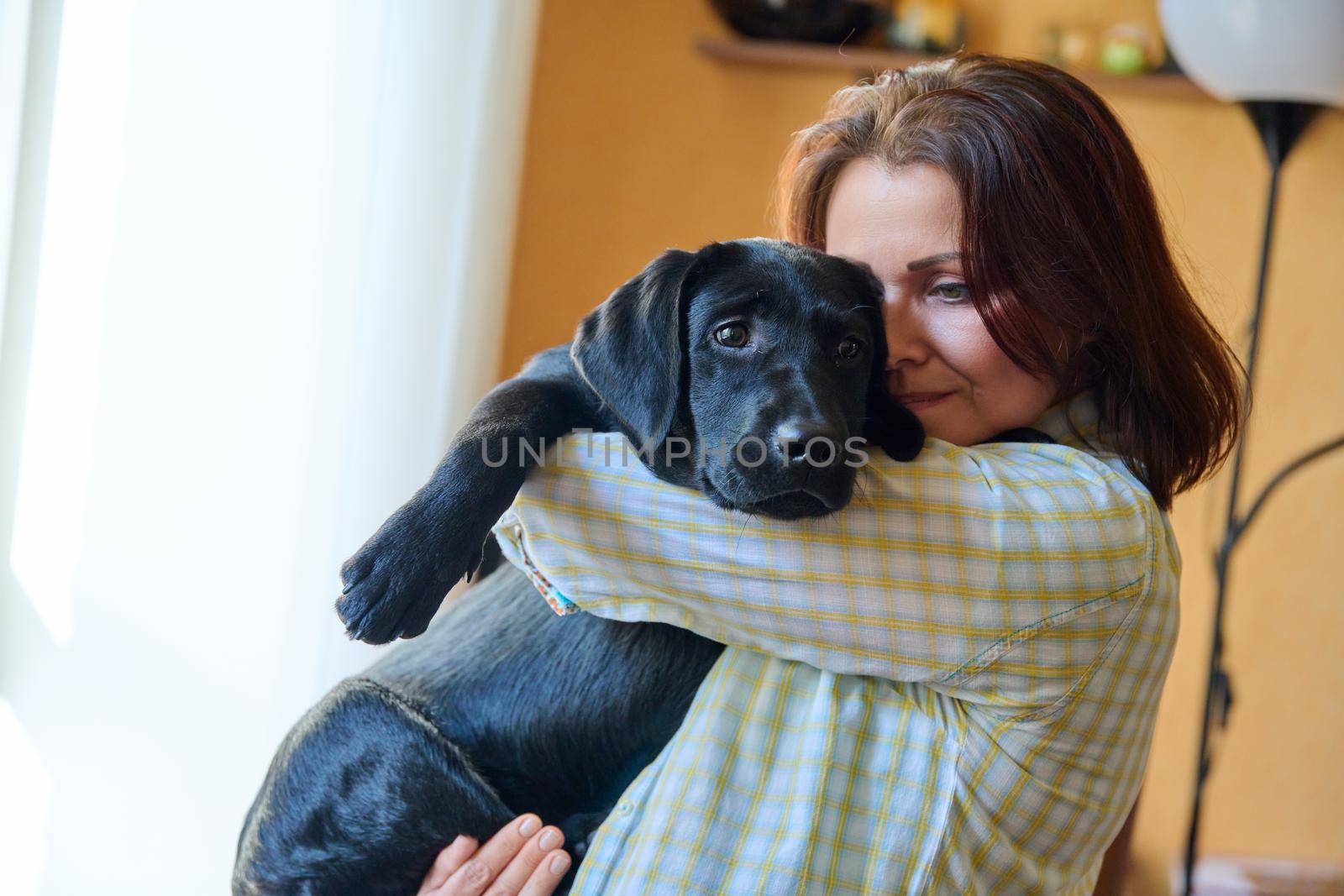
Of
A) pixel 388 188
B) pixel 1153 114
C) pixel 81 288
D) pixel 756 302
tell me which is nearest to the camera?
pixel 756 302

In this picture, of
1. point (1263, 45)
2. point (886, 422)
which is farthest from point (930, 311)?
point (1263, 45)

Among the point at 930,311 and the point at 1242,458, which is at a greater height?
the point at 930,311

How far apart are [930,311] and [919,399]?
0.11 meters

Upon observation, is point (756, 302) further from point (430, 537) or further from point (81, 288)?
point (81, 288)

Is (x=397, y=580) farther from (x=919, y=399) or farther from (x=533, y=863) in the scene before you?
(x=919, y=399)

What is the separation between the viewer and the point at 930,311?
130 cm

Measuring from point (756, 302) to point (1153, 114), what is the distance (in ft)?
6.93

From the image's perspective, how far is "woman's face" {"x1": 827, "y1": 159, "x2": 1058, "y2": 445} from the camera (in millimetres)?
1248

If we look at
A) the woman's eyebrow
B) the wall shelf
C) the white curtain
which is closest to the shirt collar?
the woman's eyebrow

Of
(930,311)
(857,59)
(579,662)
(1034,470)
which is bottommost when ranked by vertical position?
(579,662)

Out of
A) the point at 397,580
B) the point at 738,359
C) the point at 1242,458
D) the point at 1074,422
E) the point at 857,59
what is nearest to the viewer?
the point at 397,580

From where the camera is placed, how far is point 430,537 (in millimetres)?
1039

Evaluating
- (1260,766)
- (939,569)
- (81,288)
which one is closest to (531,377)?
(939,569)

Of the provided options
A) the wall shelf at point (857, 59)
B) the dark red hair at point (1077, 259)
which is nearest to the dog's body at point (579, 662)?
the dark red hair at point (1077, 259)
